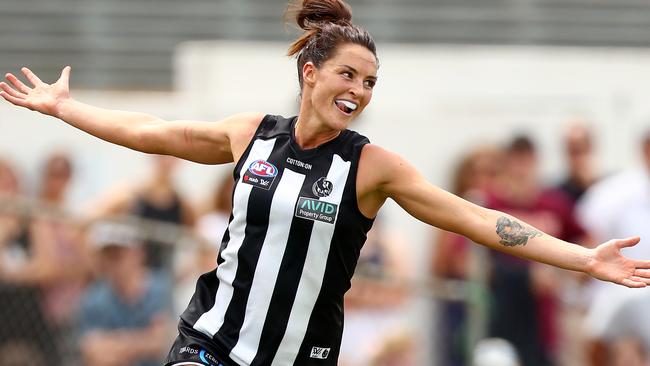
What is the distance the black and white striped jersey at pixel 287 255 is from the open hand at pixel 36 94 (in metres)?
1.00

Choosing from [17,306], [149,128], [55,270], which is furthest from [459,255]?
[149,128]

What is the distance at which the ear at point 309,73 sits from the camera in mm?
5867

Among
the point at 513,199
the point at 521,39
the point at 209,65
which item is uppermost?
the point at 521,39

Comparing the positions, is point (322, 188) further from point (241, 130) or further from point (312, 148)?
point (241, 130)

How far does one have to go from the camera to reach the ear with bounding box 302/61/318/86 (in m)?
5.87

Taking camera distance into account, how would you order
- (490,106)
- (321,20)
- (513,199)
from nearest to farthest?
(321,20) → (513,199) → (490,106)

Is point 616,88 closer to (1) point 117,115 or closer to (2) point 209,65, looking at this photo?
(2) point 209,65

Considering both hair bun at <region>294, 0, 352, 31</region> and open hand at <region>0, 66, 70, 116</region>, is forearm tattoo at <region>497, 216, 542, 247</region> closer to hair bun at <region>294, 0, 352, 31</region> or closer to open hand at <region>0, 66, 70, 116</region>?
hair bun at <region>294, 0, 352, 31</region>

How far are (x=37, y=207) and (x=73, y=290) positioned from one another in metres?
0.64

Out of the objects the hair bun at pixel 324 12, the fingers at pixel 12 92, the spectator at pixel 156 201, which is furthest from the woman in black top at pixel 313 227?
the spectator at pixel 156 201

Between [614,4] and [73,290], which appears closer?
[73,290]

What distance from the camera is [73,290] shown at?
375 inches

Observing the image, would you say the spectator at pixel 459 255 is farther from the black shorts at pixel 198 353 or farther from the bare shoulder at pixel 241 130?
the black shorts at pixel 198 353

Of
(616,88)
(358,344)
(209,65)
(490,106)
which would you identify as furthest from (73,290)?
(616,88)
